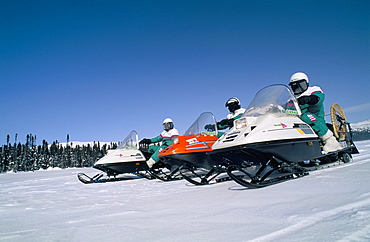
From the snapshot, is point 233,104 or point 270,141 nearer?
point 270,141

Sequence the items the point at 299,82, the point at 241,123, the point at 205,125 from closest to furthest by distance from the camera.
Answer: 1. the point at 241,123
2. the point at 299,82
3. the point at 205,125

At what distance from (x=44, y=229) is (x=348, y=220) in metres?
2.46

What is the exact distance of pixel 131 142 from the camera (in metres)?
9.13

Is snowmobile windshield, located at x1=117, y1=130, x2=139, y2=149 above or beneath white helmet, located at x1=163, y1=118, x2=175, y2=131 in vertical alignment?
beneath

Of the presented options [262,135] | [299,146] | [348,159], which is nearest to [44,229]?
[262,135]

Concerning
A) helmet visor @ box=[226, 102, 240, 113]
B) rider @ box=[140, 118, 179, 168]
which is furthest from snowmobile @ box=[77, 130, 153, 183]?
helmet visor @ box=[226, 102, 240, 113]

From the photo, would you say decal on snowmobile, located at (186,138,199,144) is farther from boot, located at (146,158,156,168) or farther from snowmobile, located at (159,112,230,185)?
boot, located at (146,158,156,168)

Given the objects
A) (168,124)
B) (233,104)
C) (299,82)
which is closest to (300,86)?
(299,82)

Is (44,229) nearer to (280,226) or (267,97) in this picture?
(280,226)

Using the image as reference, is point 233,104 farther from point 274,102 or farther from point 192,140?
point 274,102

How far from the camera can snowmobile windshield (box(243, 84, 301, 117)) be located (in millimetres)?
4605

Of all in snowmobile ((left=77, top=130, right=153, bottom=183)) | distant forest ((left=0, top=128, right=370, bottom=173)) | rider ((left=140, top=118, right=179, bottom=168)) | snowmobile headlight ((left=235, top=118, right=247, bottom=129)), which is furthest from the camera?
distant forest ((left=0, top=128, right=370, bottom=173))

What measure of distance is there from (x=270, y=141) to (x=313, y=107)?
2266 mm

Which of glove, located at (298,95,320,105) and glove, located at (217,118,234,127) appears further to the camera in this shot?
glove, located at (217,118,234,127)
